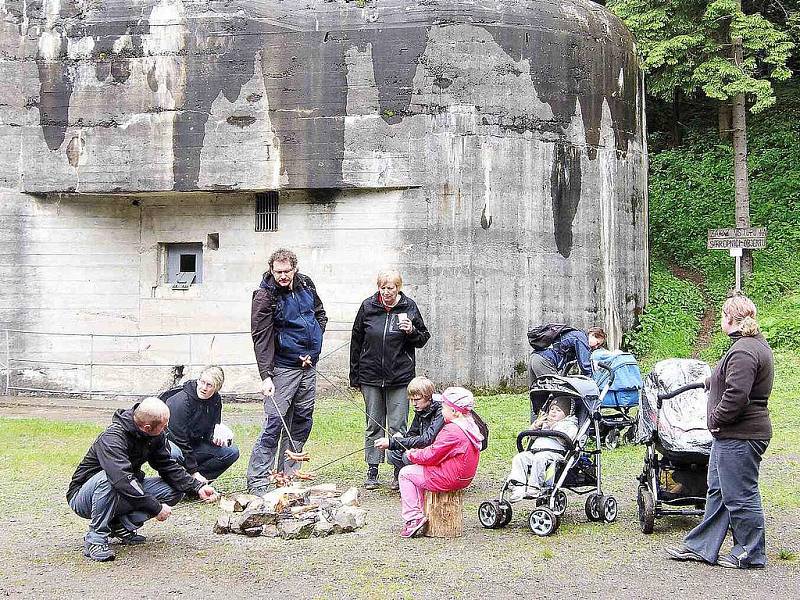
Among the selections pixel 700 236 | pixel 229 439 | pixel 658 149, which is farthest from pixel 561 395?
pixel 658 149

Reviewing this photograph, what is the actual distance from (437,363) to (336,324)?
1596 millimetres

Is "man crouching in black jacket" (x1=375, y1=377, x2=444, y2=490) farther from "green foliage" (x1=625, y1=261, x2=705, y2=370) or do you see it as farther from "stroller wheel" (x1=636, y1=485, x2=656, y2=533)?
"green foliage" (x1=625, y1=261, x2=705, y2=370)

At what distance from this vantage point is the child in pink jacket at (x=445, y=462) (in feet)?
22.6

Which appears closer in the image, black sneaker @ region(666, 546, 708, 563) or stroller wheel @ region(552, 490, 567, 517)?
black sneaker @ region(666, 546, 708, 563)

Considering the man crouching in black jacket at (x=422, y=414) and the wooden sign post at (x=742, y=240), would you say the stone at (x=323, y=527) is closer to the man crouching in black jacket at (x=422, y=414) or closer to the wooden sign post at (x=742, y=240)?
the man crouching in black jacket at (x=422, y=414)

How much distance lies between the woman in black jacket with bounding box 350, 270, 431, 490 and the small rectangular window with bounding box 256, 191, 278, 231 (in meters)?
6.99

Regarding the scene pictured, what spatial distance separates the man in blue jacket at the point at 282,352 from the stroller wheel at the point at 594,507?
94.2 inches

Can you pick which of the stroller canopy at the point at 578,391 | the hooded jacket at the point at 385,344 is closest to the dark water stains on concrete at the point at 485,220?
the hooded jacket at the point at 385,344

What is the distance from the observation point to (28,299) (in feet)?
52.9

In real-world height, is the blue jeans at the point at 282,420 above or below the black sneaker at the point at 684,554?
above

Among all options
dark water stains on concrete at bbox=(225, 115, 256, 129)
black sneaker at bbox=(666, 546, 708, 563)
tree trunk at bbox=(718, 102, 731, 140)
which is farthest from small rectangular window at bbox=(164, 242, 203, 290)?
tree trunk at bbox=(718, 102, 731, 140)

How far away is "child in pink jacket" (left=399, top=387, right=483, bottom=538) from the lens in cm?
688

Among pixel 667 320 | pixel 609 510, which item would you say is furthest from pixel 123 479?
pixel 667 320

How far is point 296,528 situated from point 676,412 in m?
2.68
